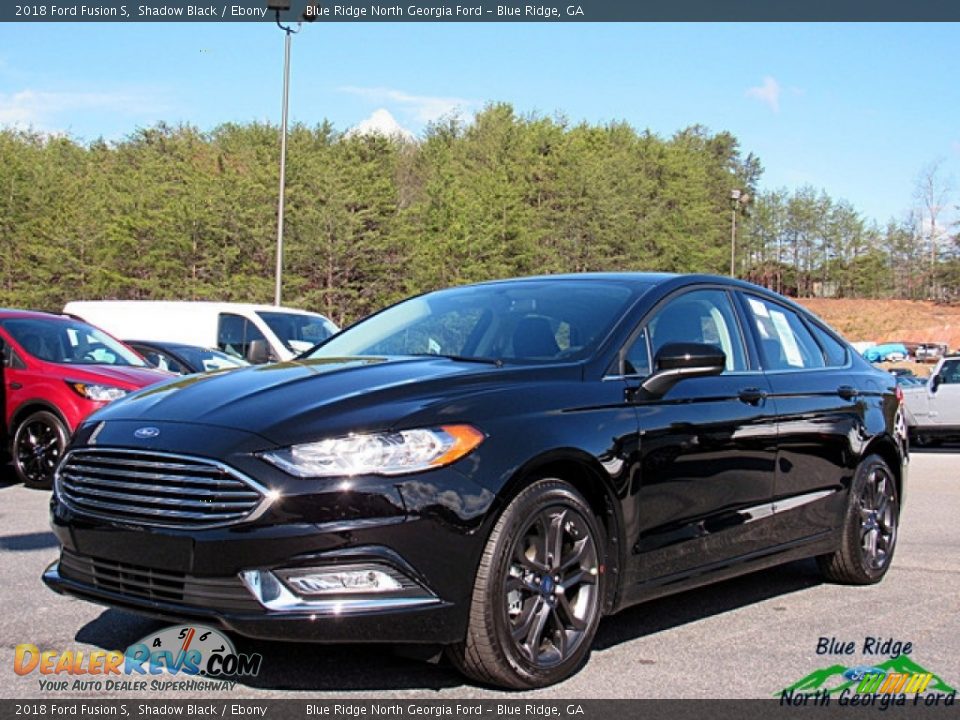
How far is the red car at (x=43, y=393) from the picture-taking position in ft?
32.4

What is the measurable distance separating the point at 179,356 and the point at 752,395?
38.1 ft

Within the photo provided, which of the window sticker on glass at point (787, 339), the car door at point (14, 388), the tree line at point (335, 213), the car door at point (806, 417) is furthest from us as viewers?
the tree line at point (335, 213)

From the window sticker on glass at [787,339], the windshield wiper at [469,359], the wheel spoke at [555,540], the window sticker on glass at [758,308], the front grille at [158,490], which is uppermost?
the window sticker on glass at [758,308]

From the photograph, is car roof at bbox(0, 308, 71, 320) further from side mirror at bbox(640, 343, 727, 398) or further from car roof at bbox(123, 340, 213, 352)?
side mirror at bbox(640, 343, 727, 398)

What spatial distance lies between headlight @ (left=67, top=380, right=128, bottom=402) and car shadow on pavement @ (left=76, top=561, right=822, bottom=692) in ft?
17.4

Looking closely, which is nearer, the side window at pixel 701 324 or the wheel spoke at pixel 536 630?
the wheel spoke at pixel 536 630

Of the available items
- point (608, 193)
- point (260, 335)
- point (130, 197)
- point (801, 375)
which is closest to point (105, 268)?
point (130, 197)

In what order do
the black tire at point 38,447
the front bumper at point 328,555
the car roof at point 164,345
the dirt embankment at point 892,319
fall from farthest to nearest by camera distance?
the dirt embankment at point 892,319 → the car roof at point 164,345 → the black tire at point 38,447 → the front bumper at point 328,555

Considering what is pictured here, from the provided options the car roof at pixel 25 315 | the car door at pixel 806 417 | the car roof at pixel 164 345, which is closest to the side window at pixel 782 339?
the car door at pixel 806 417

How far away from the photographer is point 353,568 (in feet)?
12.0

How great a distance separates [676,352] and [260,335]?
14.0 m

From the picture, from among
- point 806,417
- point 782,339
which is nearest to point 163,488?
point 806,417

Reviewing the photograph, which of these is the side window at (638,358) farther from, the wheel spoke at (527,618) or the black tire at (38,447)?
the black tire at (38,447)

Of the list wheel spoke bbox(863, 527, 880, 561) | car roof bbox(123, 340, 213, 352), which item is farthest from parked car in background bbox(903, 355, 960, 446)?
wheel spoke bbox(863, 527, 880, 561)
